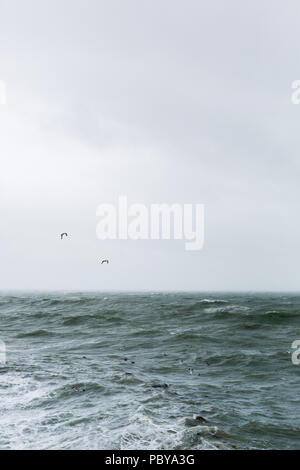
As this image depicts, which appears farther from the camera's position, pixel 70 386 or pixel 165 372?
pixel 165 372

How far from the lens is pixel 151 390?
1630 cm

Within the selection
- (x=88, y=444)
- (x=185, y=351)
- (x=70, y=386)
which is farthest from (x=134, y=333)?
(x=88, y=444)

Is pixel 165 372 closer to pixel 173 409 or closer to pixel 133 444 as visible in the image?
pixel 173 409

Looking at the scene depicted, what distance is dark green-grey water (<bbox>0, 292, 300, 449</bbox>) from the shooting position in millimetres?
11367

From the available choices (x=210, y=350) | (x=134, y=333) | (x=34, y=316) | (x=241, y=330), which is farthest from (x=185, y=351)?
(x=34, y=316)

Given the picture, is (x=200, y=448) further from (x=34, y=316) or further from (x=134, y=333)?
(x=34, y=316)

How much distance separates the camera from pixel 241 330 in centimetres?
3466

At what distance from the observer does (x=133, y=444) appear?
10.7 m

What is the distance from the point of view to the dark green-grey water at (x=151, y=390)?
11.4 meters
